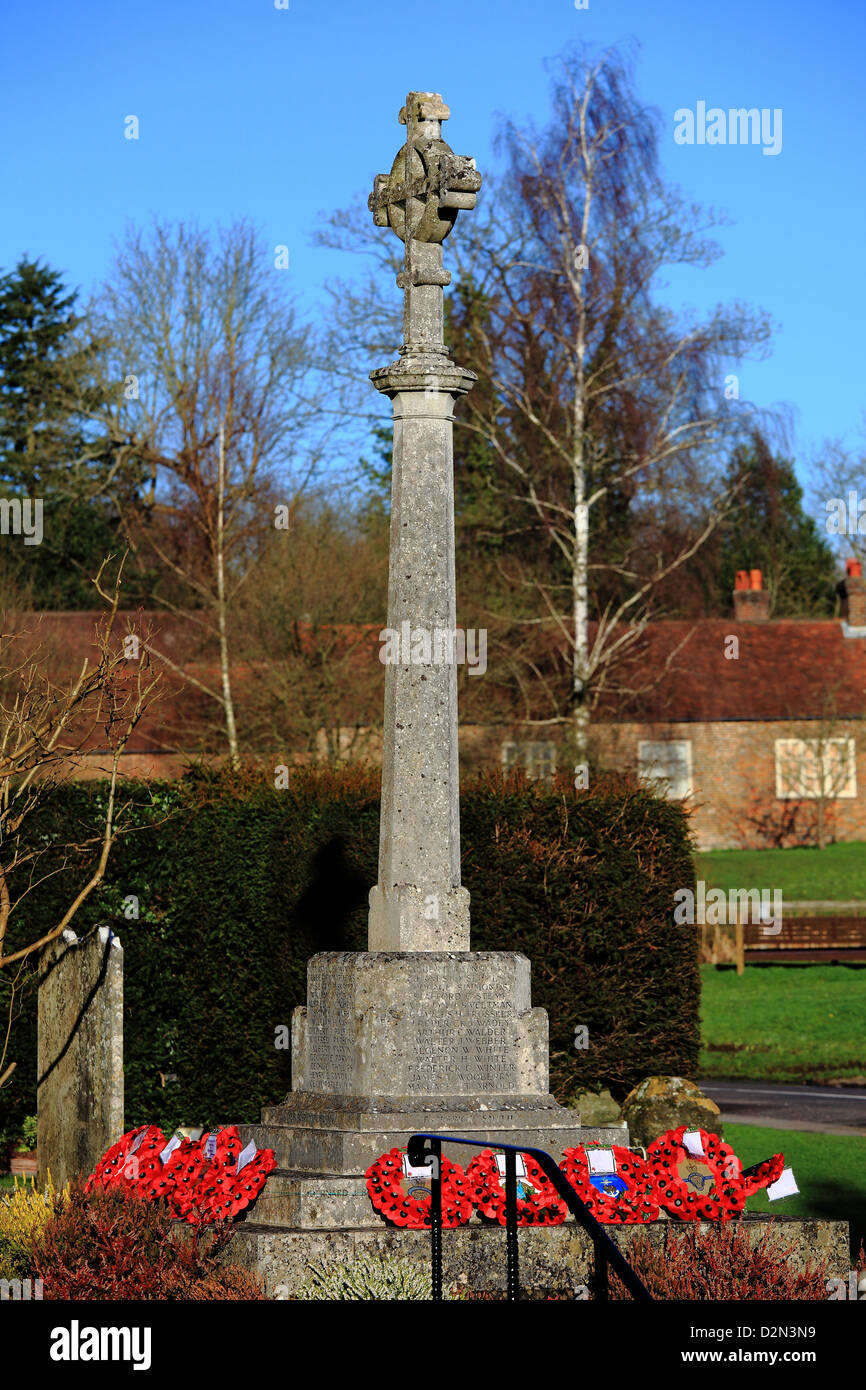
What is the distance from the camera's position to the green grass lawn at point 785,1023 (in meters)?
21.0

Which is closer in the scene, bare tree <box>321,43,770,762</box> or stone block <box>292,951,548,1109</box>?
stone block <box>292,951,548,1109</box>

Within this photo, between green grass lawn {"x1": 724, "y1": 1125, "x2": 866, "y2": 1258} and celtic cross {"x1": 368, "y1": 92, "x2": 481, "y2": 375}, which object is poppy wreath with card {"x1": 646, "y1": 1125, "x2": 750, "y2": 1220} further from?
celtic cross {"x1": 368, "y1": 92, "x2": 481, "y2": 375}

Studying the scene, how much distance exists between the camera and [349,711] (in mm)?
26484

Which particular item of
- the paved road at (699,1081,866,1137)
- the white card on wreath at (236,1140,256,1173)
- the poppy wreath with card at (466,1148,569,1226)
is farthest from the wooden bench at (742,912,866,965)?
the poppy wreath with card at (466,1148,569,1226)

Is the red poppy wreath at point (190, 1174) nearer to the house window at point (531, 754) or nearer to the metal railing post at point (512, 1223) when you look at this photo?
the metal railing post at point (512, 1223)

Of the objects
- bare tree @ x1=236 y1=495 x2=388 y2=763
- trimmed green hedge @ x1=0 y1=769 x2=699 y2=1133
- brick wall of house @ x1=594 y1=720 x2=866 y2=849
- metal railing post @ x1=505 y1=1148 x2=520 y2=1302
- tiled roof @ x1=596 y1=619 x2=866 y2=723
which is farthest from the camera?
brick wall of house @ x1=594 y1=720 x2=866 y2=849

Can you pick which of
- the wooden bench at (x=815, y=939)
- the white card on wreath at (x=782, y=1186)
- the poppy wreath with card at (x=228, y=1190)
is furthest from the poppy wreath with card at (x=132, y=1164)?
the wooden bench at (x=815, y=939)

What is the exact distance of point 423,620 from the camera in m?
9.86

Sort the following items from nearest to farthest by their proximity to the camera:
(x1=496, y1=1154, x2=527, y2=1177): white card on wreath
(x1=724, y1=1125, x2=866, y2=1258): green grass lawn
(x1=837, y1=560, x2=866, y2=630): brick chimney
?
(x1=496, y1=1154, x2=527, y2=1177): white card on wreath < (x1=724, y1=1125, x2=866, y2=1258): green grass lawn < (x1=837, y1=560, x2=866, y2=630): brick chimney

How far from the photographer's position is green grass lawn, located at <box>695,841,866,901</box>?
33.6 m

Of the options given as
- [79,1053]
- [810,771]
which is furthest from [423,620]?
[810,771]

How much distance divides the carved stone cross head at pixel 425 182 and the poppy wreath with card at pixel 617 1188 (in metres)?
5.30

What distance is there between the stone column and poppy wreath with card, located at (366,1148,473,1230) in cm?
138

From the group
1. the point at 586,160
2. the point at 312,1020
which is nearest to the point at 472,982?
the point at 312,1020
